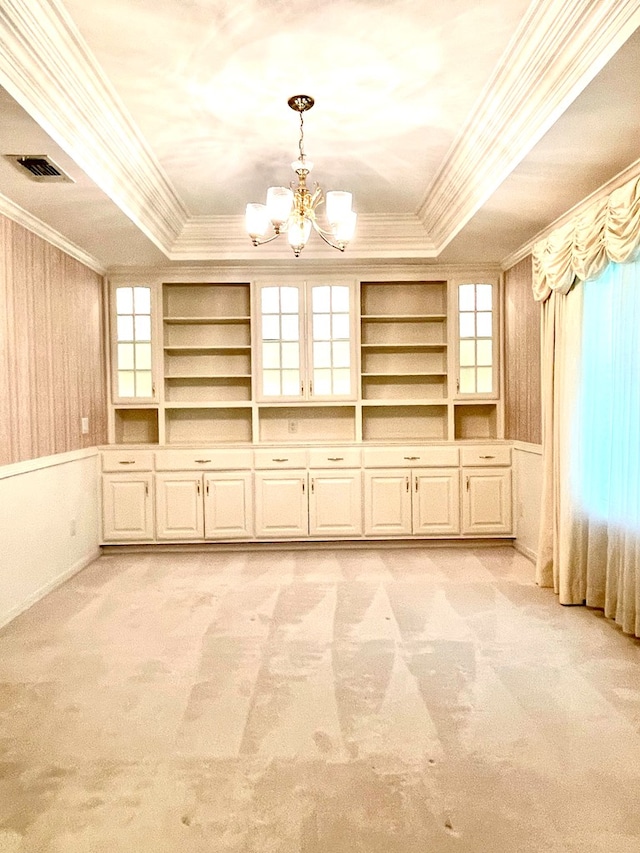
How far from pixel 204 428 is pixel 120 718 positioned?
3513 mm

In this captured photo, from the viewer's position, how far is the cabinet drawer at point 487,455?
213 inches

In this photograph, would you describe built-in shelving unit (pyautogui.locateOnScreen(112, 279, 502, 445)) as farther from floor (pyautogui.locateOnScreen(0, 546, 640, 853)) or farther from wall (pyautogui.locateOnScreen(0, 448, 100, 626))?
floor (pyautogui.locateOnScreen(0, 546, 640, 853))

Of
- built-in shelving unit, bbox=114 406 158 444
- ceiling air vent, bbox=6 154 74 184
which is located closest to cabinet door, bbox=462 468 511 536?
built-in shelving unit, bbox=114 406 158 444

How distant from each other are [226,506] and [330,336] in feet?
5.86

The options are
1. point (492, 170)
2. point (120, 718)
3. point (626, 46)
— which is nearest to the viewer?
point (626, 46)

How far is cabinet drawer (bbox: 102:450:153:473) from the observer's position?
5.32 m

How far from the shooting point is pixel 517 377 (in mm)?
5230

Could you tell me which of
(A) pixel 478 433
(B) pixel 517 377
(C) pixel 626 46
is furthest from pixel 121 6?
(A) pixel 478 433

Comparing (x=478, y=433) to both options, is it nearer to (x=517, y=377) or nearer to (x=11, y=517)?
(x=517, y=377)

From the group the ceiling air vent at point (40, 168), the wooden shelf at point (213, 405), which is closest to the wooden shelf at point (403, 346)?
the wooden shelf at point (213, 405)

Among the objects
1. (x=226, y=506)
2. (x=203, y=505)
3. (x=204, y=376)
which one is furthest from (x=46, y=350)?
(x=226, y=506)

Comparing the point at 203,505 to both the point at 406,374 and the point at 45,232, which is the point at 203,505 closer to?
the point at 406,374

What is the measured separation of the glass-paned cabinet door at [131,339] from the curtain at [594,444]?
338 cm

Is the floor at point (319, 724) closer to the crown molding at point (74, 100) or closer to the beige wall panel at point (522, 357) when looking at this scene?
the beige wall panel at point (522, 357)
